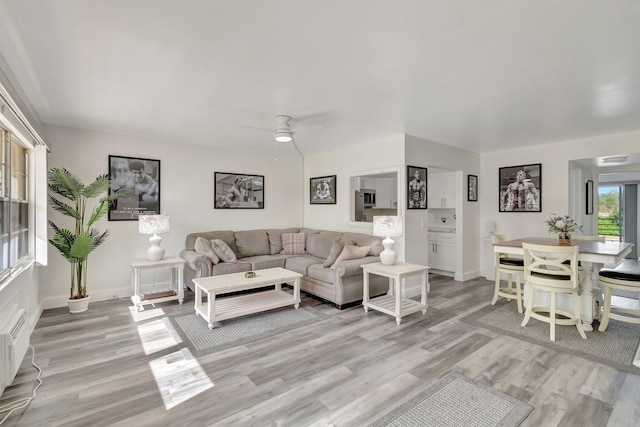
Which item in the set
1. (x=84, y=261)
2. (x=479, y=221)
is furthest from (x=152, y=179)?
(x=479, y=221)

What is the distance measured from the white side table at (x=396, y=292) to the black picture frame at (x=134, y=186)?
3.30 m

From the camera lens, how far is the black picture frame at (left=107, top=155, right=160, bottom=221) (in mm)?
4371

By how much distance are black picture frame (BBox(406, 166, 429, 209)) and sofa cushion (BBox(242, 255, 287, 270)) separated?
2.16 m

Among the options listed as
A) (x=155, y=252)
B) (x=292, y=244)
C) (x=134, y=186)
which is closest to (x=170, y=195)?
(x=134, y=186)

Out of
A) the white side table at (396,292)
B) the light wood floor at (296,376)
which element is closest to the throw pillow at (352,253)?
the white side table at (396,292)

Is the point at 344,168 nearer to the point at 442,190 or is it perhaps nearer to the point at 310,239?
the point at 310,239

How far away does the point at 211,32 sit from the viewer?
191 cm

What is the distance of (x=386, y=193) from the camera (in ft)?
23.9

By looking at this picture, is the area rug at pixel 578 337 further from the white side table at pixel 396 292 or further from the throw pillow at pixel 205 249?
the throw pillow at pixel 205 249

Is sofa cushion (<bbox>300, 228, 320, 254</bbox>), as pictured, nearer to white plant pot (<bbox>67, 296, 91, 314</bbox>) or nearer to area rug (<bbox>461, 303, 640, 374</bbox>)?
area rug (<bbox>461, 303, 640, 374</bbox>)

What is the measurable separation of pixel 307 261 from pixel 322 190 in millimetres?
1631

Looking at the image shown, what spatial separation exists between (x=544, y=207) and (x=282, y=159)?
15.1 feet

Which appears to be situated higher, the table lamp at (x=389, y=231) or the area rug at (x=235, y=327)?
the table lamp at (x=389, y=231)

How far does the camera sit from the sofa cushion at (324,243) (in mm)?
5012
